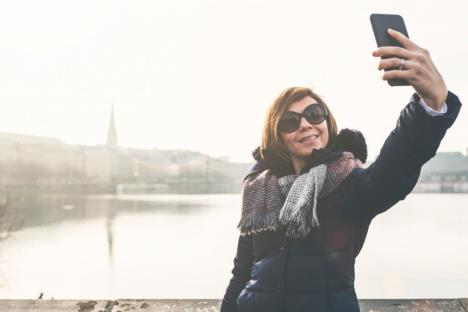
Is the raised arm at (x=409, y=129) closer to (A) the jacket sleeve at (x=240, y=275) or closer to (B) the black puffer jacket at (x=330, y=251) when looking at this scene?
(B) the black puffer jacket at (x=330, y=251)

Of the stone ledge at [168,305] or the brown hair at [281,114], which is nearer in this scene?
the brown hair at [281,114]

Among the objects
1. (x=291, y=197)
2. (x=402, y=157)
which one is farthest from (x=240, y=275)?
(x=402, y=157)

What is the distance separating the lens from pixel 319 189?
159 centimetres

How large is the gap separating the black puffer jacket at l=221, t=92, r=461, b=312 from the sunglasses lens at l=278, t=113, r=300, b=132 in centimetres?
26

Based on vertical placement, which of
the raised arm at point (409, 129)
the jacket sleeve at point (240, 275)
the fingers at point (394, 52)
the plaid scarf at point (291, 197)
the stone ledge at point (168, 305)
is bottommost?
the stone ledge at point (168, 305)

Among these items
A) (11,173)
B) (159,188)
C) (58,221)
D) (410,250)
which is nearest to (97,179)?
(159,188)

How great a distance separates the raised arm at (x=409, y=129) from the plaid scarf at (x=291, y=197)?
13 cm

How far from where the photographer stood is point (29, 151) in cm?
9506

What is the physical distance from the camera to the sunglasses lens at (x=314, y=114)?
1.72 m

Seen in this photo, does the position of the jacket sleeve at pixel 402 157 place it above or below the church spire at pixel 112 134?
below

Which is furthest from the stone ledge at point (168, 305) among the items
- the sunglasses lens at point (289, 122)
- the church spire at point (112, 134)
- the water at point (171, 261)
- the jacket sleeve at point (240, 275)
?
the church spire at point (112, 134)

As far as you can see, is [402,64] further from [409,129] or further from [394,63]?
[409,129]

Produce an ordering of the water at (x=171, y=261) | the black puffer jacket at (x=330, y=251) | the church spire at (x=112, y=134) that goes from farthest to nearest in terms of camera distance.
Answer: the church spire at (x=112, y=134), the water at (x=171, y=261), the black puffer jacket at (x=330, y=251)

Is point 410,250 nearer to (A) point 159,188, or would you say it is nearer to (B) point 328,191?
(B) point 328,191
